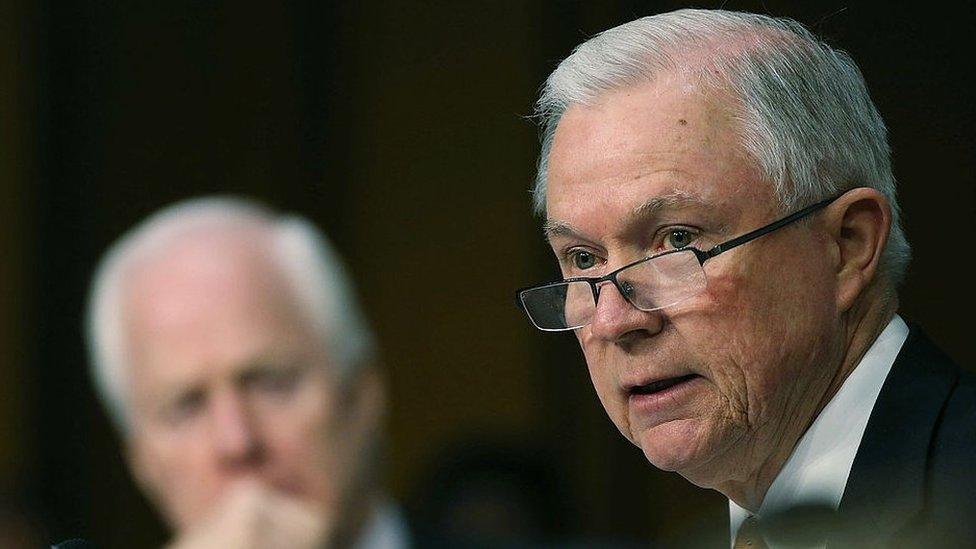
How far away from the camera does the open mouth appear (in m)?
2.08

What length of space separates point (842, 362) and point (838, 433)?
0.11 metres

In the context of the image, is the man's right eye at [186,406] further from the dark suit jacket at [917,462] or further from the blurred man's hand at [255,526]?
the dark suit jacket at [917,462]

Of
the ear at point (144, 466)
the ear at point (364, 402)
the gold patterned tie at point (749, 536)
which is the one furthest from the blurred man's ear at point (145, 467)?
the gold patterned tie at point (749, 536)

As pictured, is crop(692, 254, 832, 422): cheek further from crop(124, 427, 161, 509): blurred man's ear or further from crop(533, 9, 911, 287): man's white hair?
crop(124, 427, 161, 509): blurred man's ear

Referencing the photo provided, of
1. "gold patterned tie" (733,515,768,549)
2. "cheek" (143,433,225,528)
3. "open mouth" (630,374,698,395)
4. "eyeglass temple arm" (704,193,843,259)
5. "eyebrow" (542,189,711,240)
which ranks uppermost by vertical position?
"eyebrow" (542,189,711,240)

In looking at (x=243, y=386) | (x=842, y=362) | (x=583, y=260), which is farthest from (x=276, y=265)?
(x=842, y=362)

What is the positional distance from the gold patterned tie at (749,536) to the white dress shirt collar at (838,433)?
0.02 metres

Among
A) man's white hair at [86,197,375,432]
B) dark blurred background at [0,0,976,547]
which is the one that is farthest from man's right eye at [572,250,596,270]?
dark blurred background at [0,0,976,547]

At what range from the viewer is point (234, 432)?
43.8 inches

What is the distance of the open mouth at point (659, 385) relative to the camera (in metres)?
2.08

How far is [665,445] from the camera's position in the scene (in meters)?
2.09

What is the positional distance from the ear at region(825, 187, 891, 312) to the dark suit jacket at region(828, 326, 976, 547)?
11cm

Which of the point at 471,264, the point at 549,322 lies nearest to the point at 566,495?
the point at 471,264

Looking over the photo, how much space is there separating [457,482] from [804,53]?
62.0 inches
